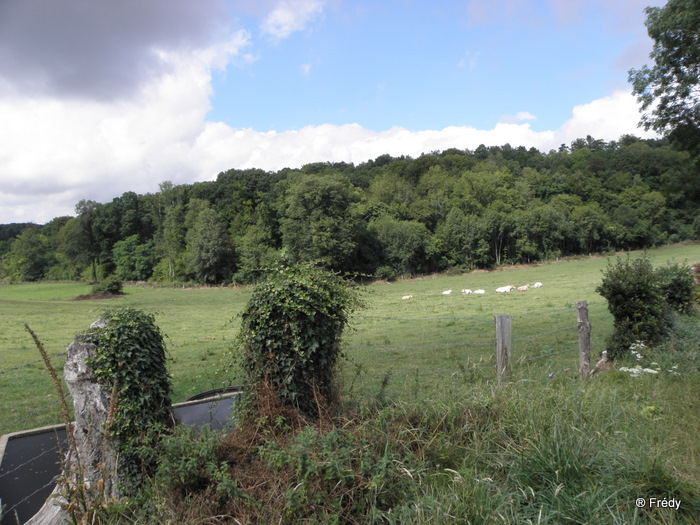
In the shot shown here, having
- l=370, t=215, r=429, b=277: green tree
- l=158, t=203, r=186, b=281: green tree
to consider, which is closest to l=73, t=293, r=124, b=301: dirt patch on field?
l=158, t=203, r=186, b=281: green tree

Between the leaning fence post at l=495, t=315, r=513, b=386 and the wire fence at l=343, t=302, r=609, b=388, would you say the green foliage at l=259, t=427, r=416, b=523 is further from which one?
the wire fence at l=343, t=302, r=609, b=388

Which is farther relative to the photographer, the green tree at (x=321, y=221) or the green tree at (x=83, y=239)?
the green tree at (x=83, y=239)

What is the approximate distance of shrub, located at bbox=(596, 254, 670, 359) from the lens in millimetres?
8172

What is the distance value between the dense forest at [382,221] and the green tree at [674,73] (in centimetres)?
4422

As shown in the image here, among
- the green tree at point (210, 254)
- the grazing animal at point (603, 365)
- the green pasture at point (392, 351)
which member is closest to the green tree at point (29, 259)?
the green tree at point (210, 254)

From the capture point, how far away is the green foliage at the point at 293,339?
4.80 m

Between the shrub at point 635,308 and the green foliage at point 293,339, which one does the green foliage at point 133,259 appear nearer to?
the shrub at point 635,308

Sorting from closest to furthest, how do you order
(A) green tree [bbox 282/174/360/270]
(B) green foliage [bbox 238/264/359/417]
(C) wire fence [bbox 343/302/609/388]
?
(B) green foliage [bbox 238/264/359/417]
(C) wire fence [bbox 343/302/609/388]
(A) green tree [bbox 282/174/360/270]

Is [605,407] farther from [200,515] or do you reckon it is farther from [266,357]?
[200,515]

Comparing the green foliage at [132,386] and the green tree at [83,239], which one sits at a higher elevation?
the green tree at [83,239]

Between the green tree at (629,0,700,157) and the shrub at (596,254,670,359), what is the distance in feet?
39.3

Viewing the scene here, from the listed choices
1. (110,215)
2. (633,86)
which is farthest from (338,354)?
(110,215)

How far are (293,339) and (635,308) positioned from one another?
6832mm

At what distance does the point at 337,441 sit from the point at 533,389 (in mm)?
2619
